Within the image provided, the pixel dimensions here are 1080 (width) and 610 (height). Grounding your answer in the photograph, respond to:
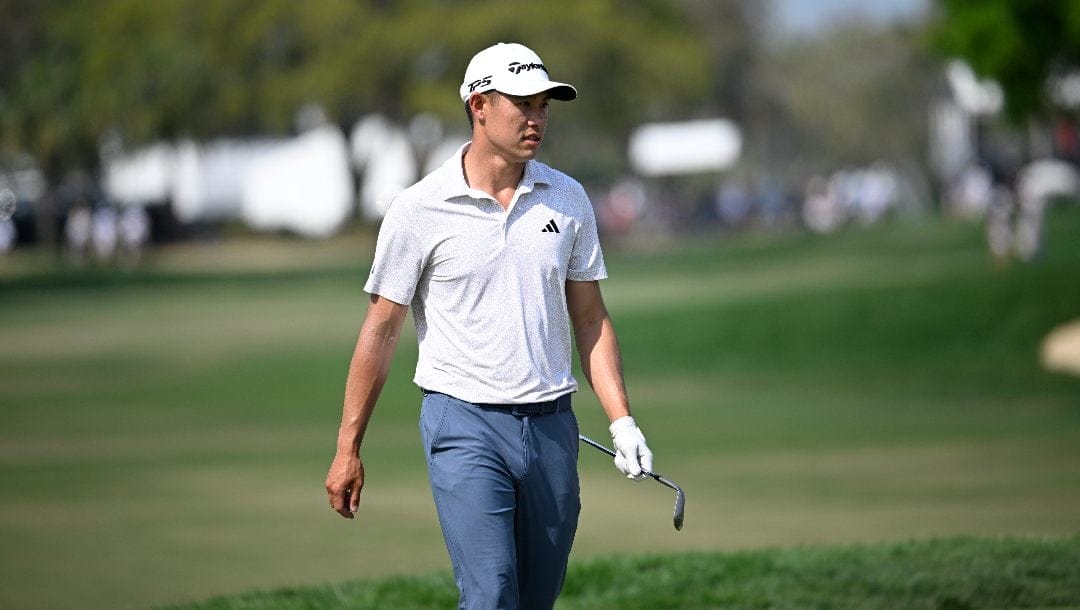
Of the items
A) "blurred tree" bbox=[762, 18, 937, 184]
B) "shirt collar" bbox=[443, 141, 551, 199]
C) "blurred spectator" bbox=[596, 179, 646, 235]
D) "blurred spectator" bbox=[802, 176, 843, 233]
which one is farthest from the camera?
"blurred tree" bbox=[762, 18, 937, 184]

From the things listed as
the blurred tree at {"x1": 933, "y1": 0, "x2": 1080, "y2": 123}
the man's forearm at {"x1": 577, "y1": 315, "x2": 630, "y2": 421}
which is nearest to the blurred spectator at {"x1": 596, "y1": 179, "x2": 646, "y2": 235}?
the blurred tree at {"x1": 933, "y1": 0, "x2": 1080, "y2": 123}

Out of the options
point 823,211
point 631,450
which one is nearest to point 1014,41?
point 631,450

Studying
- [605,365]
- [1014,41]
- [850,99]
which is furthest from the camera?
[850,99]

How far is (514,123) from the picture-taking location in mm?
5617

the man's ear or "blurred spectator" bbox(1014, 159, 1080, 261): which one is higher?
"blurred spectator" bbox(1014, 159, 1080, 261)

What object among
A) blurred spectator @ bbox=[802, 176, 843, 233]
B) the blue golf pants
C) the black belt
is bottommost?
the blue golf pants

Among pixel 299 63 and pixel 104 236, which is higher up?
pixel 299 63

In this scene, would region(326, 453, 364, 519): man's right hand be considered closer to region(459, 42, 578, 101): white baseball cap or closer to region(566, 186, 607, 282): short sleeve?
region(566, 186, 607, 282): short sleeve

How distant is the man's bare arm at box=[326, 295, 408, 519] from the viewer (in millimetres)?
5684

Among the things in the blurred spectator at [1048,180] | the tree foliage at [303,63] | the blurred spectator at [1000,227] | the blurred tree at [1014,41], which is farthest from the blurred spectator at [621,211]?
the blurred tree at [1014,41]

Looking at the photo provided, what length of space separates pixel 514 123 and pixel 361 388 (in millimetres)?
960

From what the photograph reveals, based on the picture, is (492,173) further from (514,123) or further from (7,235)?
(7,235)

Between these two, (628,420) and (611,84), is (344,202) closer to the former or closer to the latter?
(611,84)

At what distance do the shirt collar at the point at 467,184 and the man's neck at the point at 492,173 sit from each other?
3cm
